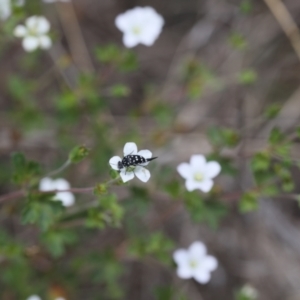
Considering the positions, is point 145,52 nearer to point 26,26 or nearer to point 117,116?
point 117,116

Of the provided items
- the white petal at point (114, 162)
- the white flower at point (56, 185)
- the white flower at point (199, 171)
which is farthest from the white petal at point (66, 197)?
the white petal at point (114, 162)

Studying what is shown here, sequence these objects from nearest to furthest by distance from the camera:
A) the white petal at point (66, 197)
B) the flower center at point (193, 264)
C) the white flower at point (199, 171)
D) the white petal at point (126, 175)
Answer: the white petal at point (126, 175) < the white flower at point (199, 171) < the flower center at point (193, 264) < the white petal at point (66, 197)

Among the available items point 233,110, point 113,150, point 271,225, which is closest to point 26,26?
point 113,150

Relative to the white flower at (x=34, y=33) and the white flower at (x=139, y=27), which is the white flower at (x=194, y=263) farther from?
the white flower at (x=34, y=33)

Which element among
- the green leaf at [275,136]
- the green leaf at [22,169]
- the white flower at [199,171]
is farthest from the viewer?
the green leaf at [275,136]

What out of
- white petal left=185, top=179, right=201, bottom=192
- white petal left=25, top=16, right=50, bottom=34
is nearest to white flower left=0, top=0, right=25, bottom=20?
white petal left=25, top=16, right=50, bottom=34

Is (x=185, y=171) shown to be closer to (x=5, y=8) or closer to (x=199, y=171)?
(x=199, y=171)

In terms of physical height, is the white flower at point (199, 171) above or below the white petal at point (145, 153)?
above
